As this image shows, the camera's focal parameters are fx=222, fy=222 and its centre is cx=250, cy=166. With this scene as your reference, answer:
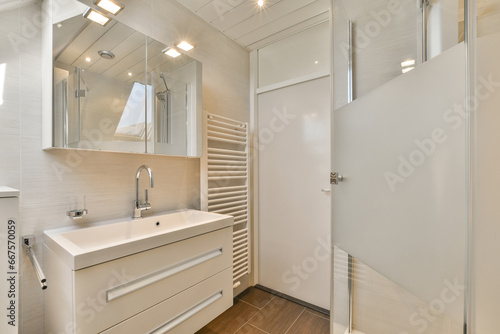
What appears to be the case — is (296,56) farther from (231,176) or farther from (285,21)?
(231,176)

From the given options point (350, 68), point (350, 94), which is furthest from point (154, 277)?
point (350, 68)

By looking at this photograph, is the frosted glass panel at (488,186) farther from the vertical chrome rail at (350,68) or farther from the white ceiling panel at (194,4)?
the white ceiling panel at (194,4)

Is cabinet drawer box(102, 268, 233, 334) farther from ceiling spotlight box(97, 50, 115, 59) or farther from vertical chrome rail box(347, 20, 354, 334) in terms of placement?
ceiling spotlight box(97, 50, 115, 59)

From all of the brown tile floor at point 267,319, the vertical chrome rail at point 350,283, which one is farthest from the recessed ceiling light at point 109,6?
the brown tile floor at point 267,319

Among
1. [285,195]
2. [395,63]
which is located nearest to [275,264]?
[285,195]

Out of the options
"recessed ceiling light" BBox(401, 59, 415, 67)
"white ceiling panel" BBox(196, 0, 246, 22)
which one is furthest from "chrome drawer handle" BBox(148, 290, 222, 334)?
"white ceiling panel" BBox(196, 0, 246, 22)

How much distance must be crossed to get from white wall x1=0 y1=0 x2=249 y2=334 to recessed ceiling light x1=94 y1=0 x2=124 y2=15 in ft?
0.59

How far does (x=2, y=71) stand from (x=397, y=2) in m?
1.82

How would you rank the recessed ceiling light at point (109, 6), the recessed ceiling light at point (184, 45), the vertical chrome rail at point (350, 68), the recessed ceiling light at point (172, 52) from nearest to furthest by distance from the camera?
1. the recessed ceiling light at point (109, 6)
2. the vertical chrome rail at point (350, 68)
3. the recessed ceiling light at point (172, 52)
4. the recessed ceiling light at point (184, 45)

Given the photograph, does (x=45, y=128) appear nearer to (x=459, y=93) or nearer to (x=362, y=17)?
(x=459, y=93)

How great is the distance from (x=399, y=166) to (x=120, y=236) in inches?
56.0

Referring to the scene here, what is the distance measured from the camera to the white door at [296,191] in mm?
1895

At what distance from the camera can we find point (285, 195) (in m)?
2.12

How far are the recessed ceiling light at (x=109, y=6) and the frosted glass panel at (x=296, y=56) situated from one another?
54.3 inches
